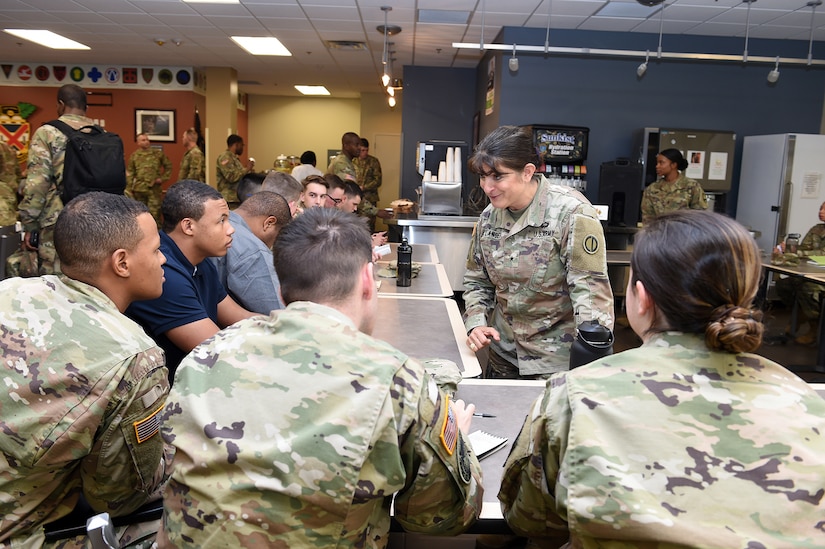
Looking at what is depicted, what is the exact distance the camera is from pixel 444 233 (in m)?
6.77

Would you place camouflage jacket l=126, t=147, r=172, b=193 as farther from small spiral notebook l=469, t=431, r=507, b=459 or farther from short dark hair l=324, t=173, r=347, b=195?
small spiral notebook l=469, t=431, r=507, b=459

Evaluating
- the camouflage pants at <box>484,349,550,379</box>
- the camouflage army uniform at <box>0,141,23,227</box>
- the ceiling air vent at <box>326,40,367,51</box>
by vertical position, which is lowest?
the camouflage pants at <box>484,349,550,379</box>

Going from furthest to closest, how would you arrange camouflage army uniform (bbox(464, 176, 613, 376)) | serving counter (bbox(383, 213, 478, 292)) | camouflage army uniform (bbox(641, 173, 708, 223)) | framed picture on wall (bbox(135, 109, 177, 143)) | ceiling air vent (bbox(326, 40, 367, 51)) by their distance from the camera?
1. framed picture on wall (bbox(135, 109, 177, 143))
2. ceiling air vent (bbox(326, 40, 367, 51))
3. camouflage army uniform (bbox(641, 173, 708, 223))
4. serving counter (bbox(383, 213, 478, 292))
5. camouflage army uniform (bbox(464, 176, 613, 376))

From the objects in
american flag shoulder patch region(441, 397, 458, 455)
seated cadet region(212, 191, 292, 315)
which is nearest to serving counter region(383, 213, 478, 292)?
seated cadet region(212, 191, 292, 315)

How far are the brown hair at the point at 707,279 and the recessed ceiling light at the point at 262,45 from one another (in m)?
8.39

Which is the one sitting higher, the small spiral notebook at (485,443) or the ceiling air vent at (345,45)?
the ceiling air vent at (345,45)

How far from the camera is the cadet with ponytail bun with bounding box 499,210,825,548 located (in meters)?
0.96

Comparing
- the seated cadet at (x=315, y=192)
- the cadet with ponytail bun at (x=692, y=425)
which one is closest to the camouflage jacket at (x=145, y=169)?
the seated cadet at (x=315, y=192)

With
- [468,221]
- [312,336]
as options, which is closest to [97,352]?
[312,336]

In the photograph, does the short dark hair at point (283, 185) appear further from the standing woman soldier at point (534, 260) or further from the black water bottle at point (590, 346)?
the black water bottle at point (590, 346)

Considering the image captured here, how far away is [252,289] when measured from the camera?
288cm

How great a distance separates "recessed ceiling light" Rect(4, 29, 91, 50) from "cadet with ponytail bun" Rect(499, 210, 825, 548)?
9.78 metres

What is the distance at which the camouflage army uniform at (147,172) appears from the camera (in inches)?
387

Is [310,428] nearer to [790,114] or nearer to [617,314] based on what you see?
[617,314]
